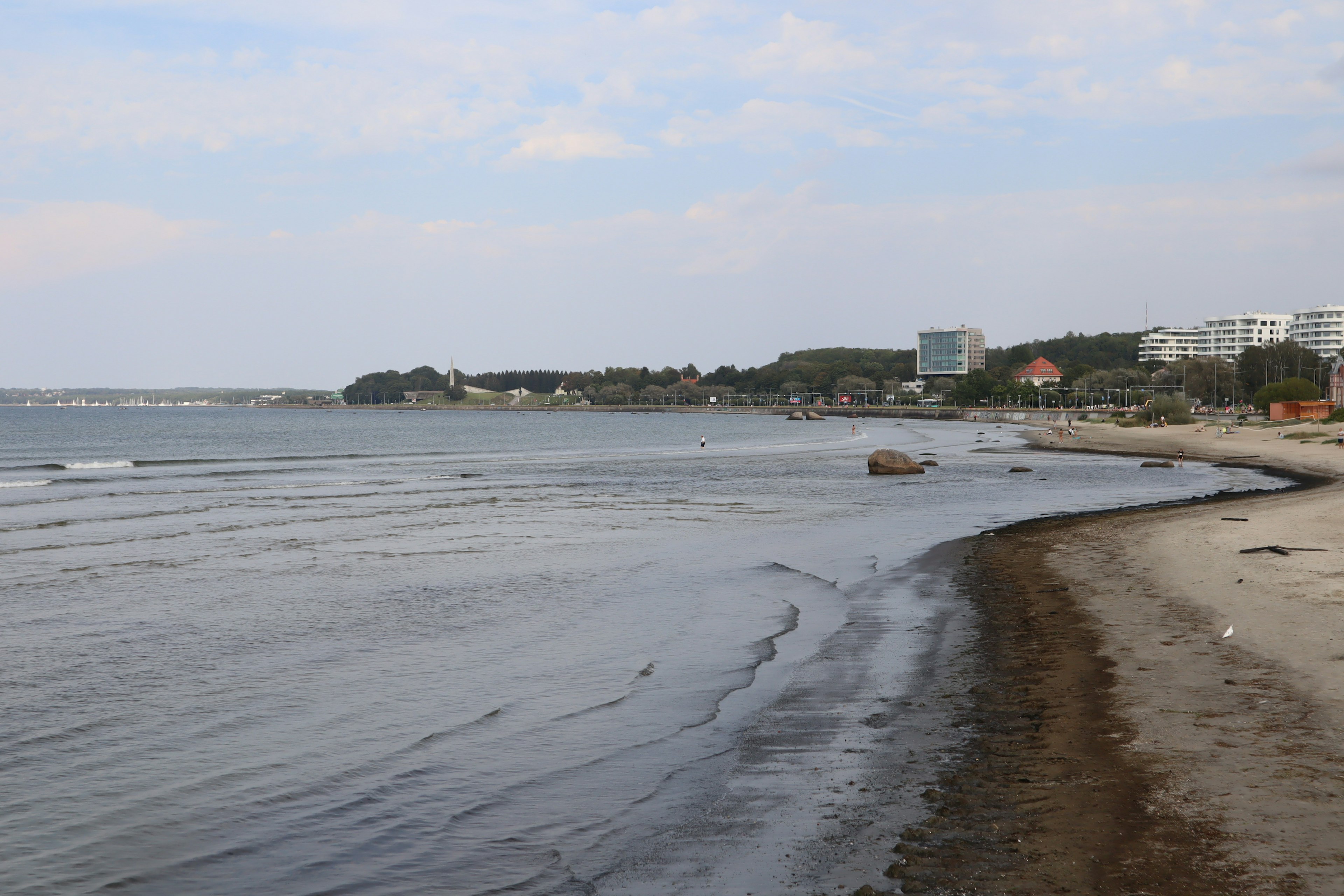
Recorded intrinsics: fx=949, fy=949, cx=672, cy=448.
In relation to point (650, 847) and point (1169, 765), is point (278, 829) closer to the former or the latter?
point (650, 847)

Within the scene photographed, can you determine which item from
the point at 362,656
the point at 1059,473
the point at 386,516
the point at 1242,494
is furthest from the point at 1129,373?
the point at 362,656

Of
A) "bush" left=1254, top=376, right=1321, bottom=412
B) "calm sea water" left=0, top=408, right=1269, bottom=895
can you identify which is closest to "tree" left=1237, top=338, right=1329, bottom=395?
"bush" left=1254, top=376, right=1321, bottom=412

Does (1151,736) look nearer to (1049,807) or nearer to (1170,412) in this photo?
(1049,807)

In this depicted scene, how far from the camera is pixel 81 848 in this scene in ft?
23.7

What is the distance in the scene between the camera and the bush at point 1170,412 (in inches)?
4235

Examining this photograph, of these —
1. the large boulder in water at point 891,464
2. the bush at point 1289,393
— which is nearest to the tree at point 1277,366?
the bush at point 1289,393

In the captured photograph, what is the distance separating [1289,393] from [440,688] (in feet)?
406

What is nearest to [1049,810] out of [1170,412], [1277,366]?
[1170,412]

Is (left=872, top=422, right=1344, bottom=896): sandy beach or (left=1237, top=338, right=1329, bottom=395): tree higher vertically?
(left=1237, top=338, right=1329, bottom=395): tree

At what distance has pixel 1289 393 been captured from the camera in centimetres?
11012

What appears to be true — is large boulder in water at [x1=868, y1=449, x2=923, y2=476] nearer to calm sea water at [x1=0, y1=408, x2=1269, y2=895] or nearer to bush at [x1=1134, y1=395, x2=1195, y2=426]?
calm sea water at [x1=0, y1=408, x2=1269, y2=895]

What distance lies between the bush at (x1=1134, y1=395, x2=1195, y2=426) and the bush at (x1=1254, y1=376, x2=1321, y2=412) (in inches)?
353

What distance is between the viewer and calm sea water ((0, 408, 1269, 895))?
712 centimetres

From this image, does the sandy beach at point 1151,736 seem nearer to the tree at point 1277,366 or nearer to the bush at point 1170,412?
the bush at point 1170,412
